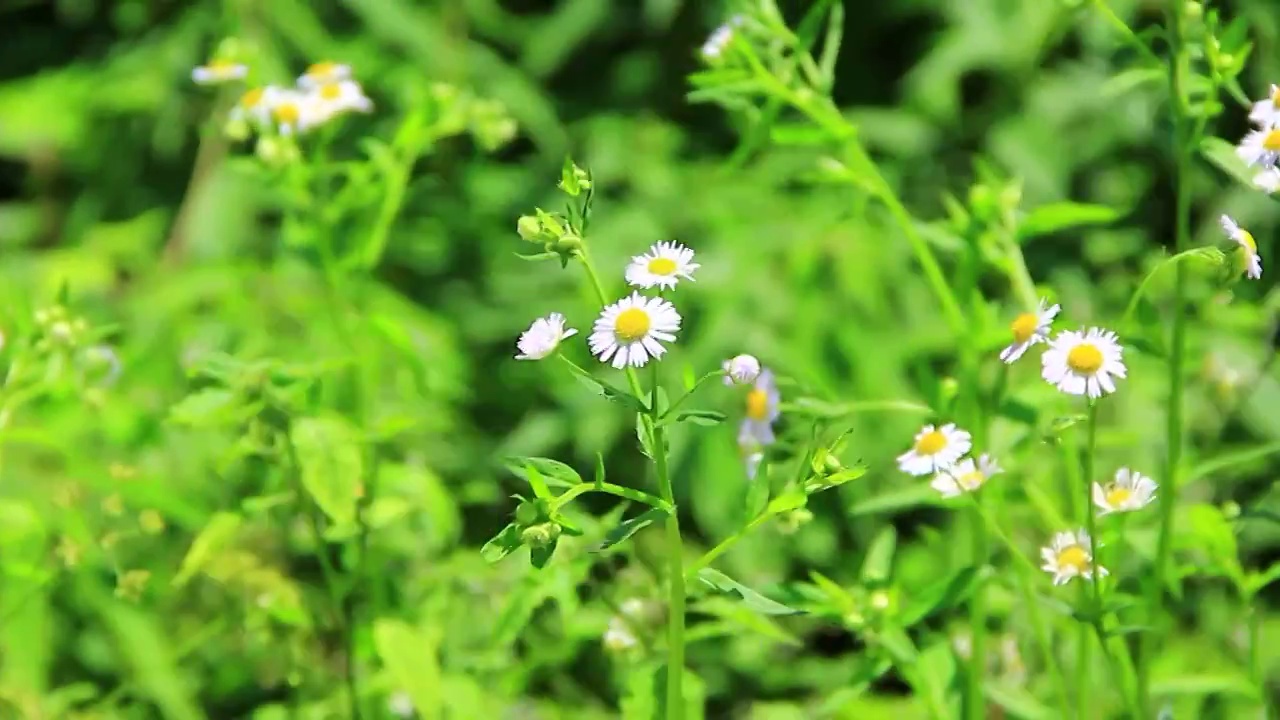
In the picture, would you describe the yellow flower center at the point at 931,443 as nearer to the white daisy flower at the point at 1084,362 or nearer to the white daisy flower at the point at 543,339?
the white daisy flower at the point at 1084,362

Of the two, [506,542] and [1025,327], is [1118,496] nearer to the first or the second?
[1025,327]

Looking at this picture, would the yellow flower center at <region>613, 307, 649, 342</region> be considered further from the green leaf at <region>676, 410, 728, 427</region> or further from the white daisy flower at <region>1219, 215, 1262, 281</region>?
the white daisy flower at <region>1219, 215, 1262, 281</region>

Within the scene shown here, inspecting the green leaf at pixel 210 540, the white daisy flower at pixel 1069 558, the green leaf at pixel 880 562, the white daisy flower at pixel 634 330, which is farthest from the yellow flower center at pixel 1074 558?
the green leaf at pixel 210 540

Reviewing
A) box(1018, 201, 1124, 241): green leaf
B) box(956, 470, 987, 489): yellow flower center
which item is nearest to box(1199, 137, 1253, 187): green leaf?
box(1018, 201, 1124, 241): green leaf

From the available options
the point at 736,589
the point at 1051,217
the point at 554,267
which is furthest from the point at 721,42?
the point at 554,267

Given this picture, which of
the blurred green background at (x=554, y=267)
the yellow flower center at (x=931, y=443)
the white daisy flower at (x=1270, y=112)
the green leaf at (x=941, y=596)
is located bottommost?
the blurred green background at (x=554, y=267)

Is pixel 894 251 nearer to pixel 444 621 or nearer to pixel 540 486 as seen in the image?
pixel 444 621
